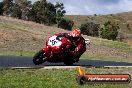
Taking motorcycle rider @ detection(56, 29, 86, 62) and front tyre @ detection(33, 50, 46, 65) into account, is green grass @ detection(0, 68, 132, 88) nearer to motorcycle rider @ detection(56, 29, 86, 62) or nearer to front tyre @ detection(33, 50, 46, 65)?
front tyre @ detection(33, 50, 46, 65)

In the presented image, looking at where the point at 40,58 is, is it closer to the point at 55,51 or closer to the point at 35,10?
the point at 55,51

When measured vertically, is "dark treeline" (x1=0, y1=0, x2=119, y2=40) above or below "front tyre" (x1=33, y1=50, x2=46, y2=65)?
below

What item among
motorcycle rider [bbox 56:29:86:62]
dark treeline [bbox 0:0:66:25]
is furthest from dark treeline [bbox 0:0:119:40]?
motorcycle rider [bbox 56:29:86:62]

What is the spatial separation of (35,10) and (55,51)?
105339mm

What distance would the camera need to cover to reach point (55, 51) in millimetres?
19891

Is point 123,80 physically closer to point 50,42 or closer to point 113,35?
point 50,42

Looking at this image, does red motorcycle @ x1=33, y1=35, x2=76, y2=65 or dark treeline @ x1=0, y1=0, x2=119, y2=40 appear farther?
dark treeline @ x1=0, y1=0, x2=119, y2=40

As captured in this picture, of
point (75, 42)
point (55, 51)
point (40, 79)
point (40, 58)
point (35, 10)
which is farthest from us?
point (35, 10)

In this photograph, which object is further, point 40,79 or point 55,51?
point 55,51

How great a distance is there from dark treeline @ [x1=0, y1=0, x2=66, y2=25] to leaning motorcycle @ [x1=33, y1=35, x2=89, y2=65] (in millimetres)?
101455

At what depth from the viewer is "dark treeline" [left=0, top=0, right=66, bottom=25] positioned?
123m

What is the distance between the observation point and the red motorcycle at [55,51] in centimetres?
1980

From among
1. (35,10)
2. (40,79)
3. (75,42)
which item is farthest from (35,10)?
(40,79)

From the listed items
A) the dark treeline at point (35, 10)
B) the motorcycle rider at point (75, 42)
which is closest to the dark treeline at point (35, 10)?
the dark treeline at point (35, 10)
